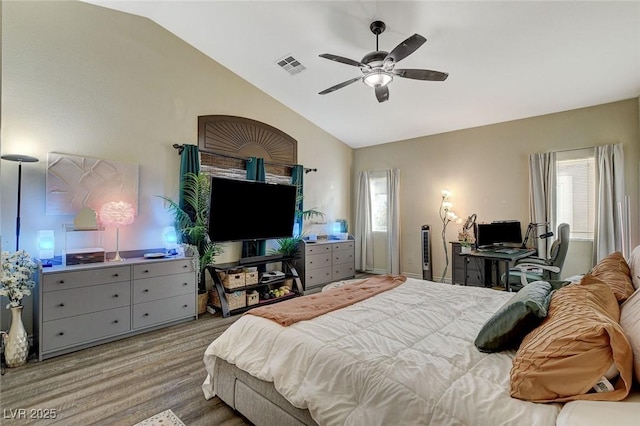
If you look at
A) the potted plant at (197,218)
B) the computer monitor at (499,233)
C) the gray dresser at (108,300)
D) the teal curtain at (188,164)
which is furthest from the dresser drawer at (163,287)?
the computer monitor at (499,233)

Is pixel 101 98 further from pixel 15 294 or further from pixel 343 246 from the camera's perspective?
pixel 343 246

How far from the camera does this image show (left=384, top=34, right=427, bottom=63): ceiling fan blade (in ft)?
7.59

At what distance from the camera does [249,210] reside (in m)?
4.18

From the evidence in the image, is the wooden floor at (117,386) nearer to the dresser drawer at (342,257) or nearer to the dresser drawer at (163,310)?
the dresser drawer at (163,310)

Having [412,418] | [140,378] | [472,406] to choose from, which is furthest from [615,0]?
[140,378]

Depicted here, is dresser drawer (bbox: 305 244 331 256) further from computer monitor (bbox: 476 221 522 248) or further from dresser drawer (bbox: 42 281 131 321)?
dresser drawer (bbox: 42 281 131 321)

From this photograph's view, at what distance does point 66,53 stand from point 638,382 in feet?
16.2

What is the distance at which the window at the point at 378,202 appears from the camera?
634cm

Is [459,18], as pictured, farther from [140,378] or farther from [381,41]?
[140,378]

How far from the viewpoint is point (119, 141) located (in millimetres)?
3543

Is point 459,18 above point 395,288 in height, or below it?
above

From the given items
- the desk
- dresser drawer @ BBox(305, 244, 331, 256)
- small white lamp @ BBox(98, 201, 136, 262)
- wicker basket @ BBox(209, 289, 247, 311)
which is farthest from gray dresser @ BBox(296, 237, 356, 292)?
small white lamp @ BBox(98, 201, 136, 262)

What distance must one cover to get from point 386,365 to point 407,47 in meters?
2.35

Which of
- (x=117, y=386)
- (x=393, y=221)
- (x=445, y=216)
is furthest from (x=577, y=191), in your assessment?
(x=117, y=386)
